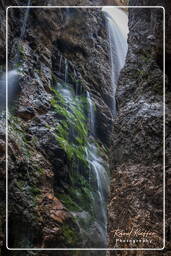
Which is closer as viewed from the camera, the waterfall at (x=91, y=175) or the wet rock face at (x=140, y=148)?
the wet rock face at (x=140, y=148)

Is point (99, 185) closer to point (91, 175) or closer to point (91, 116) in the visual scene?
point (91, 175)

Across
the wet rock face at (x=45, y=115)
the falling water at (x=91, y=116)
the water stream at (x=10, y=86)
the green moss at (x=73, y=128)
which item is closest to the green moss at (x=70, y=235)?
the wet rock face at (x=45, y=115)

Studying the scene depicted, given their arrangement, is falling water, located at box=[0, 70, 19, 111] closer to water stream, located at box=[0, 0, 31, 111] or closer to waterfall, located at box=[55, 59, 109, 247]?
water stream, located at box=[0, 0, 31, 111]

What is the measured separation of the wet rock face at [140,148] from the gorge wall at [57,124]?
0.04 feet

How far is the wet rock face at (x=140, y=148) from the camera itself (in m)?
3.12

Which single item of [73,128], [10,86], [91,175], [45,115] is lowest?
[91,175]

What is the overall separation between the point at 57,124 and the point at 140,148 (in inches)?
147

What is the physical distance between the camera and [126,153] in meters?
3.87

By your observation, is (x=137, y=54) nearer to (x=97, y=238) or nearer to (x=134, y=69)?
(x=134, y=69)

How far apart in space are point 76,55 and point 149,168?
681 cm

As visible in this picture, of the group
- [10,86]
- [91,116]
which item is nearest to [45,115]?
[10,86]

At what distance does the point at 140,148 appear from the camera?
12.2 feet

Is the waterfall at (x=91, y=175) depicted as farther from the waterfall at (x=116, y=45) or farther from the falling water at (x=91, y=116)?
the waterfall at (x=116, y=45)

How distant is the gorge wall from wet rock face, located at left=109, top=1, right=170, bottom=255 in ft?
0.04
